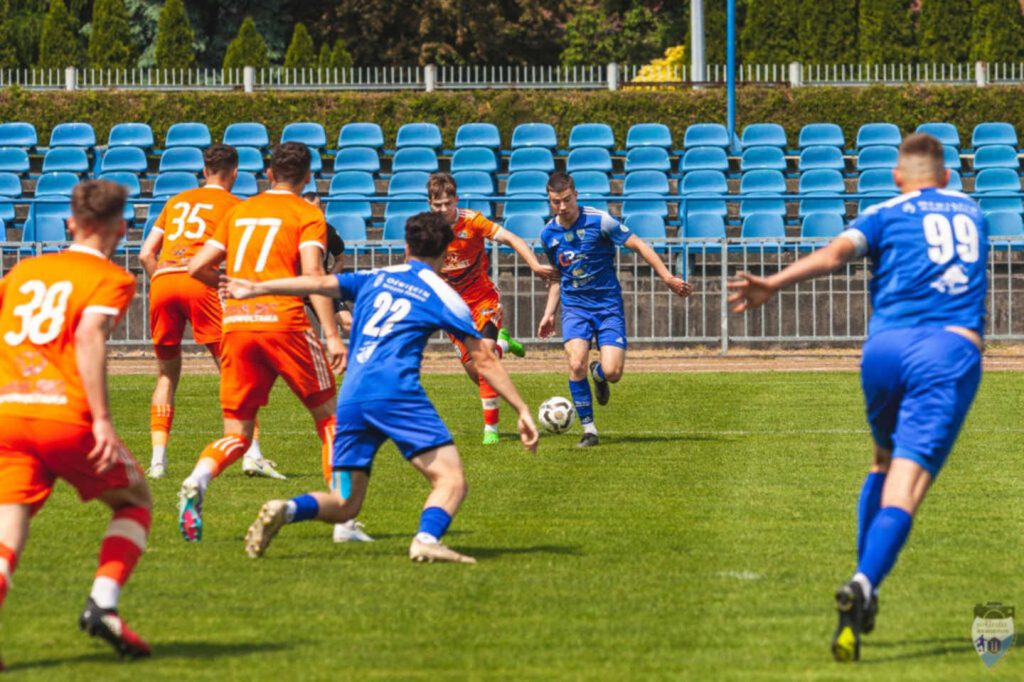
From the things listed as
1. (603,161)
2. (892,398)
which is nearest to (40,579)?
(892,398)

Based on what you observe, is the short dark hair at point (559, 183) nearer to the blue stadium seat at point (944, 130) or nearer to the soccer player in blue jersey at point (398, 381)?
the soccer player in blue jersey at point (398, 381)

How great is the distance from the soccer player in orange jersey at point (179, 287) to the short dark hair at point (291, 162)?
5.39 ft

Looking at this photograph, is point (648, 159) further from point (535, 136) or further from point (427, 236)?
point (427, 236)

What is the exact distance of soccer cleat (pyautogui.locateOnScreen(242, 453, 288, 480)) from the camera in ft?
39.6

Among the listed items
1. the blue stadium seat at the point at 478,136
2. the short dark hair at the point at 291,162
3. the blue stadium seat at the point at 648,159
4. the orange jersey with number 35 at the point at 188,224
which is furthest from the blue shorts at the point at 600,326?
the blue stadium seat at the point at 478,136

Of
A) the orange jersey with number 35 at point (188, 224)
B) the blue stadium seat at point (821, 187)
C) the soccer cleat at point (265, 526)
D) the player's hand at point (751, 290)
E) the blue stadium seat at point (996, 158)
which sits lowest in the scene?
the soccer cleat at point (265, 526)

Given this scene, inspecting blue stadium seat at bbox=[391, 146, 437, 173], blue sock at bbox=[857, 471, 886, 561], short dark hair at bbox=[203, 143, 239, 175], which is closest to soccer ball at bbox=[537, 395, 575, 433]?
short dark hair at bbox=[203, 143, 239, 175]

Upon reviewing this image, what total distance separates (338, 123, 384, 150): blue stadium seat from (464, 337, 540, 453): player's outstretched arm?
1969 cm

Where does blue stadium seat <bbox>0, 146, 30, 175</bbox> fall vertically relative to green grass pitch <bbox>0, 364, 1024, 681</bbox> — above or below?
above

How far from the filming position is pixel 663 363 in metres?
21.4

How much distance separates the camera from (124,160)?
2745cm

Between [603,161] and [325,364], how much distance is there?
1740cm

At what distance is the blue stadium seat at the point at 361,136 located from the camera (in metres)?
27.7

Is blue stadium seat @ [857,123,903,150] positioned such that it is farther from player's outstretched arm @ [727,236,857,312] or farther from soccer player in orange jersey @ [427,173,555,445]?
player's outstretched arm @ [727,236,857,312]
